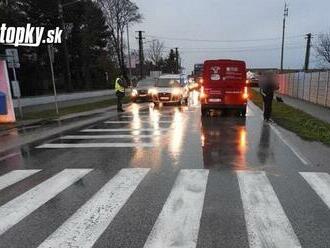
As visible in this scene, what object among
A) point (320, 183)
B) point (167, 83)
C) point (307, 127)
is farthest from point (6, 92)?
point (320, 183)

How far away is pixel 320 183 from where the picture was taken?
7574 millimetres

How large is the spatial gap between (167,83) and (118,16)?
4215cm

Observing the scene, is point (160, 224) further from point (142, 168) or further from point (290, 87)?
point (290, 87)

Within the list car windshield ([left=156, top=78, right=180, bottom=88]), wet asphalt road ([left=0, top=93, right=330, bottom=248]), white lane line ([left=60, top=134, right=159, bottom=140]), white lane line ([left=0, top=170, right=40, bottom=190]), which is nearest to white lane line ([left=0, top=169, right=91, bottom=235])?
wet asphalt road ([left=0, top=93, right=330, bottom=248])

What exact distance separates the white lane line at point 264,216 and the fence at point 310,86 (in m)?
18.9

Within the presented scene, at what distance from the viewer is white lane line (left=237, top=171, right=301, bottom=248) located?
16.3ft

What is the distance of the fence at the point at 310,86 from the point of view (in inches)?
1001

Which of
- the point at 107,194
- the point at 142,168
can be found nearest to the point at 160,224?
the point at 107,194

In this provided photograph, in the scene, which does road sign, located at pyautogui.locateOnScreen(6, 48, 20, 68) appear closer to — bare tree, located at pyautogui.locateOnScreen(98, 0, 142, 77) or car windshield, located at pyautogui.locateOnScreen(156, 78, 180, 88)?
car windshield, located at pyautogui.locateOnScreen(156, 78, 180, 88)

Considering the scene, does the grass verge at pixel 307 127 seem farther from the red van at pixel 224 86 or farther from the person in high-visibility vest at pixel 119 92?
the person in high-visibility vest at pixel 119 92

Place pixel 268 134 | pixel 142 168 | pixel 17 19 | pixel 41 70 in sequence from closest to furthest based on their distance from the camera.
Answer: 1. pixel 142 168
2. pixel 268 134
3. pixel 17 19
4. pixel 41 70

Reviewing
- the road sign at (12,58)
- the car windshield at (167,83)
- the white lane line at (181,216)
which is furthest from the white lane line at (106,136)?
the car windshield at (167,83)

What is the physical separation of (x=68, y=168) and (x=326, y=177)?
4946mm

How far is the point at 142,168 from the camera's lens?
8906 millimetres
